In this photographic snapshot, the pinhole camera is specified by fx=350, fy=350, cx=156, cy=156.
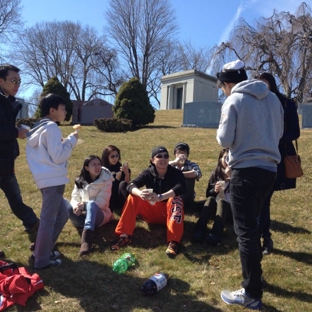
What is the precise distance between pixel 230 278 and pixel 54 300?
160 centimetres

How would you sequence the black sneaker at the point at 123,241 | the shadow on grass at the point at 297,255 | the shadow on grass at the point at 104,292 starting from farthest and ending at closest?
the black sneaker at the point at 123,241 < the shadow on grass at the point at 297,255 < the shadow on grass at the point at 104,292

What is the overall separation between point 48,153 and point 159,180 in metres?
1.57

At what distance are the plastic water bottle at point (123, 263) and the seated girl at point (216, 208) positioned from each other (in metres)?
0.86

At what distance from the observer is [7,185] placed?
3900 millimetres

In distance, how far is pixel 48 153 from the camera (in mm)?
3174

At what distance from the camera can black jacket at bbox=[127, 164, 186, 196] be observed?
4238mm

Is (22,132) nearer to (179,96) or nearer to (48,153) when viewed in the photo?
(48,153)

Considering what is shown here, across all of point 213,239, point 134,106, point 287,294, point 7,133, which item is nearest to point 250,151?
point 287,294

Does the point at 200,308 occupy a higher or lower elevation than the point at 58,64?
lower

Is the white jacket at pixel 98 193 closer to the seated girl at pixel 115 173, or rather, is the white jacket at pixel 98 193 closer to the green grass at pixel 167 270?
the green grass at pixel 167 270

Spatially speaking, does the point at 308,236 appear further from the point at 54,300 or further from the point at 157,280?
the point at 54,300

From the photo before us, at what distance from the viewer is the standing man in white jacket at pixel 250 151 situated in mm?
2572

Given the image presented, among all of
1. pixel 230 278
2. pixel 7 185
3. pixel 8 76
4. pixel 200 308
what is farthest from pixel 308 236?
pixel 8 76

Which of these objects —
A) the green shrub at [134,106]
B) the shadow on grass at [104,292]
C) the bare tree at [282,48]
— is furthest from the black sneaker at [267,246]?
the bare tree at [282,48]
